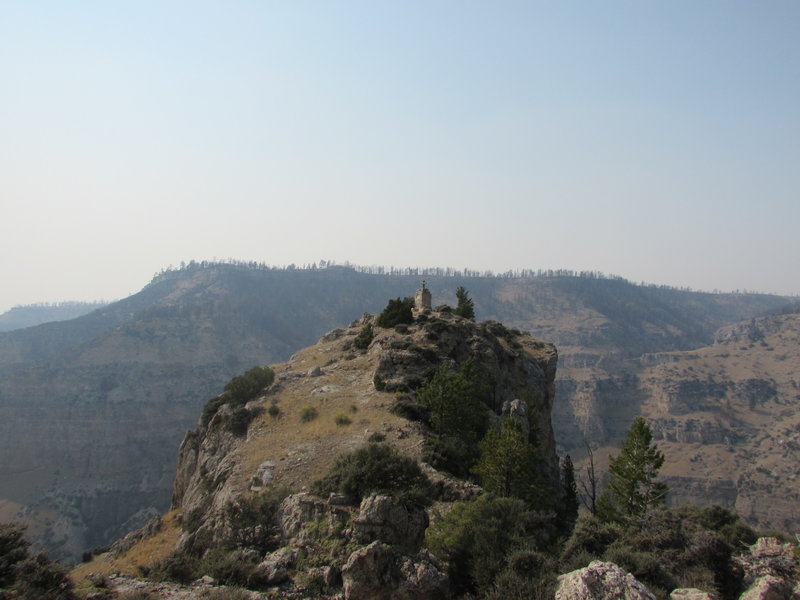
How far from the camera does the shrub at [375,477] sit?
2053 cm

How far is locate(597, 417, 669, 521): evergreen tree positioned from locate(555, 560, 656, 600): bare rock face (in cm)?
1729

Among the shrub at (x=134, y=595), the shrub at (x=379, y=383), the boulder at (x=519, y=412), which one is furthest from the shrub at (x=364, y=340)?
the shrub at (x=134, y=595)

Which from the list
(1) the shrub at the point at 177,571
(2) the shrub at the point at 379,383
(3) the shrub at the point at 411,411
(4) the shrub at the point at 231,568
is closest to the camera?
(4) the shrub at the point at 231,568

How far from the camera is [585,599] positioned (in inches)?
445

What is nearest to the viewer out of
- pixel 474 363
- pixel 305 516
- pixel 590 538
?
pixel 590 538

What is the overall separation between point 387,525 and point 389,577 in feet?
7.98

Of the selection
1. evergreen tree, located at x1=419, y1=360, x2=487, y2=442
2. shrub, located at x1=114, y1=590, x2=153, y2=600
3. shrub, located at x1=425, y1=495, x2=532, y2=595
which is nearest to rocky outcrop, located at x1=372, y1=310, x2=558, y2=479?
evergreen tree, located at x1=419, y1=360, x2=487, y2=442

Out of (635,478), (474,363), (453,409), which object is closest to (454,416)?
(453,409)

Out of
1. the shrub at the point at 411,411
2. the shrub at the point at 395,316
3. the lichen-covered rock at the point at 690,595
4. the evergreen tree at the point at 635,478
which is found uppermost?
the shrub at the point at 395,316

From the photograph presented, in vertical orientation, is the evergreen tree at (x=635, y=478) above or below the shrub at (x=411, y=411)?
below

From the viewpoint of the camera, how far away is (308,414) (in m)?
34.4

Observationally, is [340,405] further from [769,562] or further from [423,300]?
[423,300]

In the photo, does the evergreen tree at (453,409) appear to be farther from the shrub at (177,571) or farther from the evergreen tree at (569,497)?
the shrub at (177,571)

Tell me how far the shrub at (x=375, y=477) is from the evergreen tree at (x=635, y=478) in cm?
1200
